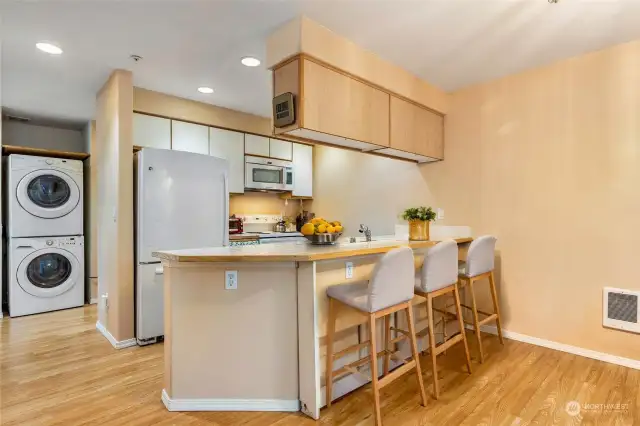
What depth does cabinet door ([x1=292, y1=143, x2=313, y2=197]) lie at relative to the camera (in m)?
5.13

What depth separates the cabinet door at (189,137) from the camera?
3885 millimetres

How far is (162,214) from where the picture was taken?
324 cm

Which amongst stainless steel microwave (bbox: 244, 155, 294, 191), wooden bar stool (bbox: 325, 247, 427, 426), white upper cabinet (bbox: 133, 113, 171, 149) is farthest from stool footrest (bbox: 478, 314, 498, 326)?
white upper cabinet (bbox: 133, 113, 171, 149)

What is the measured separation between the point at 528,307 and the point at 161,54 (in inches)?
148

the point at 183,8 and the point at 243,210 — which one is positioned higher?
the point at 183,8

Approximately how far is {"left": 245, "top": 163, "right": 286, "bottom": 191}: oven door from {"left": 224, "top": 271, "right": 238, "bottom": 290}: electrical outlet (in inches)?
101

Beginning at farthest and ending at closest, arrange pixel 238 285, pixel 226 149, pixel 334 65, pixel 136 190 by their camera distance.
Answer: pixel 226 149, pixel 136 190, pixel 334 65, pixel 238 285

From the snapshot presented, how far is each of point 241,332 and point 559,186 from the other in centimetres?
278

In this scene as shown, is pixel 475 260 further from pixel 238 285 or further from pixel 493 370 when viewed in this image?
pixel 238 285

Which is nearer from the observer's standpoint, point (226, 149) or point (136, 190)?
point (136, 190)

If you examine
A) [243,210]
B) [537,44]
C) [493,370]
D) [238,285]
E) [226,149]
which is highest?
[537,44]

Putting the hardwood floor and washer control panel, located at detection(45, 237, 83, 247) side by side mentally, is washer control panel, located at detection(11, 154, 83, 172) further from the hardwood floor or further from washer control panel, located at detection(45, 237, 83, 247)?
the hardwood floor

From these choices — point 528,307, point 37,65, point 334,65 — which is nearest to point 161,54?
point 37,65

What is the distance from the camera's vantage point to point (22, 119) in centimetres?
465
